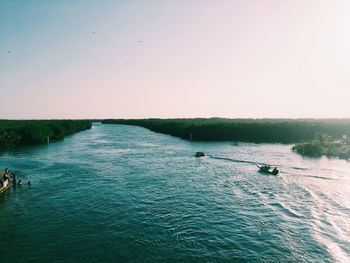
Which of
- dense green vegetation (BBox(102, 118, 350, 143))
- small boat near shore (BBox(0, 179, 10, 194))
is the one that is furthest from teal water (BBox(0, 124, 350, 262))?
dense green vegetation (BBox(102, 118, 350, 143))

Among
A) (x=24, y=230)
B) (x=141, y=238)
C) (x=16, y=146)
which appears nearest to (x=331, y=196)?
(x=141, y=238)

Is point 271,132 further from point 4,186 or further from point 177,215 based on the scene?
point 4,186

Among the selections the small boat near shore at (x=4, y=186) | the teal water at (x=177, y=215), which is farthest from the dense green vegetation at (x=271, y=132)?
the small boat near shore at (x=4, y=186)

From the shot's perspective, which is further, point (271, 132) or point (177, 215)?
point (271, 132)

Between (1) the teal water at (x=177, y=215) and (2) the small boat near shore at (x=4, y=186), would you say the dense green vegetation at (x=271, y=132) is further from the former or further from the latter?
(2) the small boat near shore at (x=4, y=186)

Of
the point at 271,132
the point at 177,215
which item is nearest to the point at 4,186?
the point at 177,215

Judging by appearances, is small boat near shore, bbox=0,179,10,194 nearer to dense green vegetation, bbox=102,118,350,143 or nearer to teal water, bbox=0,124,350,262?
teal water, bbox=0,124,350,262

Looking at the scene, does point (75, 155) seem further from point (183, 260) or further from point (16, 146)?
point (183, 260)

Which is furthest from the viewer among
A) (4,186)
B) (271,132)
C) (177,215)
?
(271,132)
